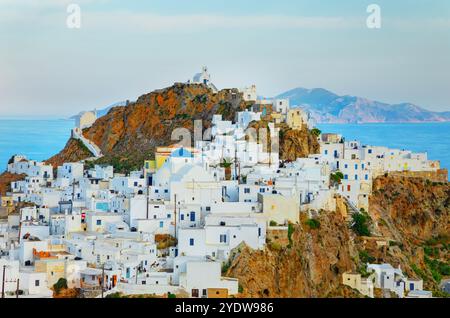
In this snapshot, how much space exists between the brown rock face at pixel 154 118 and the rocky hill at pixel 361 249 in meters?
7.78

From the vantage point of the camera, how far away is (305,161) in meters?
27.2

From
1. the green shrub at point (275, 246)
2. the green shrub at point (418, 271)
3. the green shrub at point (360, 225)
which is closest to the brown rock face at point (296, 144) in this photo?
the green shrub at point (360, 225)

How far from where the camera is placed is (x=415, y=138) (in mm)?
62656

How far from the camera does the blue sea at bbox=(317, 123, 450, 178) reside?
49719 millimetres

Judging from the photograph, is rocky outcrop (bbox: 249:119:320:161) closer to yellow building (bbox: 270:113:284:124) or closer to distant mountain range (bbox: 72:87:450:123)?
yellow building (bbox: 270:113:284:124)

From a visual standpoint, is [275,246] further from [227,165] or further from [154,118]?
[154,118]

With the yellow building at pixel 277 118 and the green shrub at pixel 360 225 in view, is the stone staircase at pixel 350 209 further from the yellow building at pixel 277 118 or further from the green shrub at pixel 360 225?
the yellow building at pixel 277 118

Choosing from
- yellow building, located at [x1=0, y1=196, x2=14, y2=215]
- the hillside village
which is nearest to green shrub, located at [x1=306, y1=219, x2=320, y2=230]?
the hillside village

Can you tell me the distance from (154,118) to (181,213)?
19.6m

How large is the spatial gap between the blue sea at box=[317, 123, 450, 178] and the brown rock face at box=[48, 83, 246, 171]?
11836 millimetres

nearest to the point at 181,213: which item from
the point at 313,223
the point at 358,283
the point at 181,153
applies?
the point at 313,223

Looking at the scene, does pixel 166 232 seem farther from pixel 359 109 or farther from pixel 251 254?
pixel 359 109

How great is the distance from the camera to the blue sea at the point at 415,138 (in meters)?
49.7
